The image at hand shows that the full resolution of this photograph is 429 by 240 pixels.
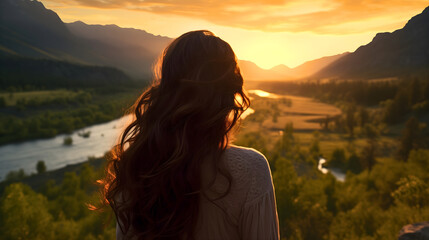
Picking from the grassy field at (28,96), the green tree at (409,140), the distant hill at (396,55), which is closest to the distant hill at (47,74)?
the grassy field at (28,96)

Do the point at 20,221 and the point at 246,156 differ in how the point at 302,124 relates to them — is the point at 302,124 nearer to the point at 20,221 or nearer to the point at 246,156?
the point at 20,221

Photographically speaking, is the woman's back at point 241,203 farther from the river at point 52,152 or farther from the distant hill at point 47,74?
the distant hill at point 47,74

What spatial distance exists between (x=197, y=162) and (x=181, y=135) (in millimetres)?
134

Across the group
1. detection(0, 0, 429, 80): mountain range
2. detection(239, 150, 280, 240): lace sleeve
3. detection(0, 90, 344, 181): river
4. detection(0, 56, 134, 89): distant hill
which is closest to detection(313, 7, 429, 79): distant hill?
detection(0, 0, 429, 80): mountain range

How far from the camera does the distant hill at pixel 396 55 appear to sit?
3248 inches

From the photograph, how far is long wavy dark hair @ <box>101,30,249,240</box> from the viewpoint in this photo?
1.24 meters

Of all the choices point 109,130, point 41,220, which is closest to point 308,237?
point 41,220

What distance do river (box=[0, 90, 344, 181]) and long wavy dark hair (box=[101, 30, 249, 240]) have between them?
27.5 metres

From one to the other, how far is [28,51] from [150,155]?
142 meters

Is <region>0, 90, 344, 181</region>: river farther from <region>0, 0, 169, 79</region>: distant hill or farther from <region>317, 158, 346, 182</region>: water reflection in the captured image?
<region>0, 0, 169, 79</region>: distant hill

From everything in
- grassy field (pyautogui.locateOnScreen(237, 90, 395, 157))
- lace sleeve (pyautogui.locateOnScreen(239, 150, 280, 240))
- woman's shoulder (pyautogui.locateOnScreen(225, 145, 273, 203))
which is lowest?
grassy field (pyautogui.locateOnScreen(237, 90, 395, 157))

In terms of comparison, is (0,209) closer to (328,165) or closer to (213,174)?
(213,174)

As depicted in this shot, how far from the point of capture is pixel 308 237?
716 inches

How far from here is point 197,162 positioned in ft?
4.01
